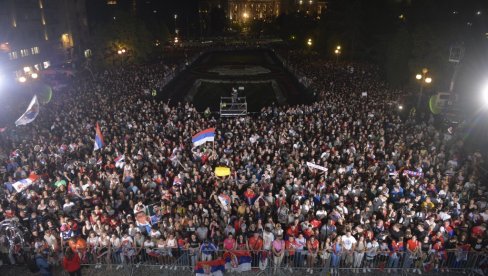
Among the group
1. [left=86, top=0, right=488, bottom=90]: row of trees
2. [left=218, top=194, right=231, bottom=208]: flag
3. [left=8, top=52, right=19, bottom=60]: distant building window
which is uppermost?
[left=86, top=0, right=488, bottom=90]: row of trees

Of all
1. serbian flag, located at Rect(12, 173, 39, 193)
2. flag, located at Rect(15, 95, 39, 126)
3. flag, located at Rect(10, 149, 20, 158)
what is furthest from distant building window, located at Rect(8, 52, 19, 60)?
serbian flag, located at Rect(12, 173, 39, 193)

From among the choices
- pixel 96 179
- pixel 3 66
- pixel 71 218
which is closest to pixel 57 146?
pixel 96 179

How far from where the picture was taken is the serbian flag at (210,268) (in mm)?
11220

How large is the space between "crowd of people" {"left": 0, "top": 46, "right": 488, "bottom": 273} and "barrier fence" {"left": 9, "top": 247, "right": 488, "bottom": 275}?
0.17ft

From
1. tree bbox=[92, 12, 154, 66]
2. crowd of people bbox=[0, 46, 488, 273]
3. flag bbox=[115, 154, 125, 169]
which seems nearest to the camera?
crowd of people bbox=[0, 46, 488, 273]

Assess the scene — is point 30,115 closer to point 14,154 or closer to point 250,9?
point 14,154

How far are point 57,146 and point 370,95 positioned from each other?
2106cm

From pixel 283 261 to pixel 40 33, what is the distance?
6717 cm

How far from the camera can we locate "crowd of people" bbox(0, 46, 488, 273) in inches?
459

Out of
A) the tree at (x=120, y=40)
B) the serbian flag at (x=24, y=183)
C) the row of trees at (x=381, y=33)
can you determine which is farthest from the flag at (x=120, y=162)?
the tree at (x=120, y=40)

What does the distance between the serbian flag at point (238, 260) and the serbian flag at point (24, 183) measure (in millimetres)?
8712

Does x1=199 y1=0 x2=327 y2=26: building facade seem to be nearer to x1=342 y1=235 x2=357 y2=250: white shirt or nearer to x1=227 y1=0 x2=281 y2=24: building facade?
x1=227 y1=0 x2=281 y2=24: building facade

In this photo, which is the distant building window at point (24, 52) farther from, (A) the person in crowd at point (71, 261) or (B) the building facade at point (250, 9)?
(B) the building facade at point (250, 9)

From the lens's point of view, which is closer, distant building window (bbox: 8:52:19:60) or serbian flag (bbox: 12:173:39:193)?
serbian flag (bbox: 12:173:39:193)
